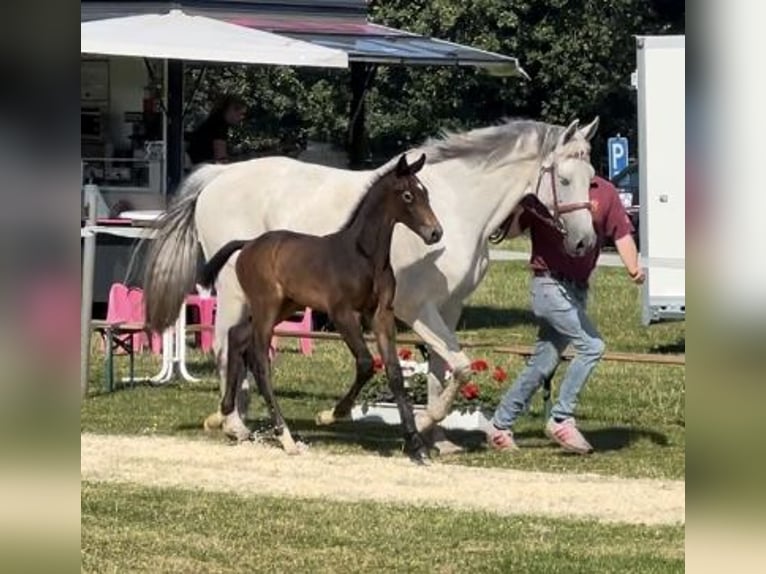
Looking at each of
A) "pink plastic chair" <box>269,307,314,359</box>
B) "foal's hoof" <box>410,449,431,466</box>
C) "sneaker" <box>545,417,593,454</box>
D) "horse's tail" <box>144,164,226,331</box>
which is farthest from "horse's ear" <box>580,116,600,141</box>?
"pink plastic chair" <box>269,307,314,359</box>

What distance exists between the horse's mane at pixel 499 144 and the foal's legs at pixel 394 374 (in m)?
1.11

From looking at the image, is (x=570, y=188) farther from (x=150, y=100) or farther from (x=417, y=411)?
(x=150, y=100)

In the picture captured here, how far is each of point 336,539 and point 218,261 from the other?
3288mm

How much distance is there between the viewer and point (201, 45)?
47.4 feet

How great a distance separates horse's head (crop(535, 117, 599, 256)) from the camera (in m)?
8.57

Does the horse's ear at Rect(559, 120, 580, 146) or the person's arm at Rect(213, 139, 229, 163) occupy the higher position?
the person's arm at Rect(213, 139, 229, 163)

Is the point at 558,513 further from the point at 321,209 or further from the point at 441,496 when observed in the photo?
the point at 321,209

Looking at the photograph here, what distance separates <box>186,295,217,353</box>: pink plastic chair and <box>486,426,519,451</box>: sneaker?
4.80m

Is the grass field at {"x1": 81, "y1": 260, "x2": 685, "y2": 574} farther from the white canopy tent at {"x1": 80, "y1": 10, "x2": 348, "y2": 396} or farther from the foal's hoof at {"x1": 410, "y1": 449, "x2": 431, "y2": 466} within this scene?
the white canopy tent at {"x1": 80, "y1": 10, "x2": 348, "y2": 396}

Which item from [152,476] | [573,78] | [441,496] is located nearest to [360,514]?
[441,496]

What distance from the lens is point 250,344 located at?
940cm

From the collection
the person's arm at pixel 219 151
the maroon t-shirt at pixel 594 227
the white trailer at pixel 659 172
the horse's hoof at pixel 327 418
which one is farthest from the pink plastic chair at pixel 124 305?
the maroon t-shirt at pixel 594 227

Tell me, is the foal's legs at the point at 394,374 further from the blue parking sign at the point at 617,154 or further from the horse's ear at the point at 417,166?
the blue parking sign at the point at 617,154

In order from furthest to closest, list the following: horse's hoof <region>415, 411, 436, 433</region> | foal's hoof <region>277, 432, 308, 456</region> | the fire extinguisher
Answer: the fire extinguisher → horse's hoof <region>415, 411, 436, 433</region> → foal's hoof <region>277, 432, 308, 456</region>
